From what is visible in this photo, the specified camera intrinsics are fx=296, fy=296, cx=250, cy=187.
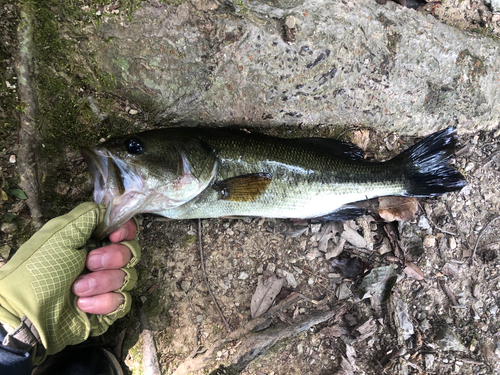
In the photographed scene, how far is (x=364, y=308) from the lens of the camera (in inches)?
121

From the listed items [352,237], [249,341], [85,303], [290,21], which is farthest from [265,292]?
[290,21]

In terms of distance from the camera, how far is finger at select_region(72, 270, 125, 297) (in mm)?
2168

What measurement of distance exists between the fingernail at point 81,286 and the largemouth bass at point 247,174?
14.6 inches

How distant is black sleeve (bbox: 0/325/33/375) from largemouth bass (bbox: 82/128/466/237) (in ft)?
2.79

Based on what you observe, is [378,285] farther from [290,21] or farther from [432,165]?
[290,21]

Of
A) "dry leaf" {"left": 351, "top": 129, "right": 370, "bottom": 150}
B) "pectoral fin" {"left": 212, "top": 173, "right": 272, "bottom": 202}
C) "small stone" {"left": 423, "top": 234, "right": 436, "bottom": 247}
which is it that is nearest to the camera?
"pectoral fin" {"left": 212, "top": 173, "right": 272, "bottom": 202}

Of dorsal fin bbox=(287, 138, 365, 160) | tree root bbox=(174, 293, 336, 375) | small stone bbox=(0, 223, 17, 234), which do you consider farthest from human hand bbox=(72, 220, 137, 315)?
dorsal fin bbox=(287, 138, 365, 160)

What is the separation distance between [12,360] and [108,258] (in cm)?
78

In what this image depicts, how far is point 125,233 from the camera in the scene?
243cm

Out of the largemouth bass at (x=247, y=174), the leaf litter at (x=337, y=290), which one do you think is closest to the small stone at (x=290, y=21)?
the largemouth bass at (x=247, y=174)

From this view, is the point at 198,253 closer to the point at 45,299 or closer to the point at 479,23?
the point at 45,299

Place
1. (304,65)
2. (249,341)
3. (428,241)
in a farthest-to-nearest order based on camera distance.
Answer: (428,241)
(249,341)
(304,65)

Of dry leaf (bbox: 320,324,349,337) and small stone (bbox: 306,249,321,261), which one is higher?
small stone (bbox: 306,249,321,261)

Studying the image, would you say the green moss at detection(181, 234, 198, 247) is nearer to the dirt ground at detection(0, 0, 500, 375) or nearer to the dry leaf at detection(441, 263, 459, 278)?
the dirt ground at detection(0, 0, 500, 375)
